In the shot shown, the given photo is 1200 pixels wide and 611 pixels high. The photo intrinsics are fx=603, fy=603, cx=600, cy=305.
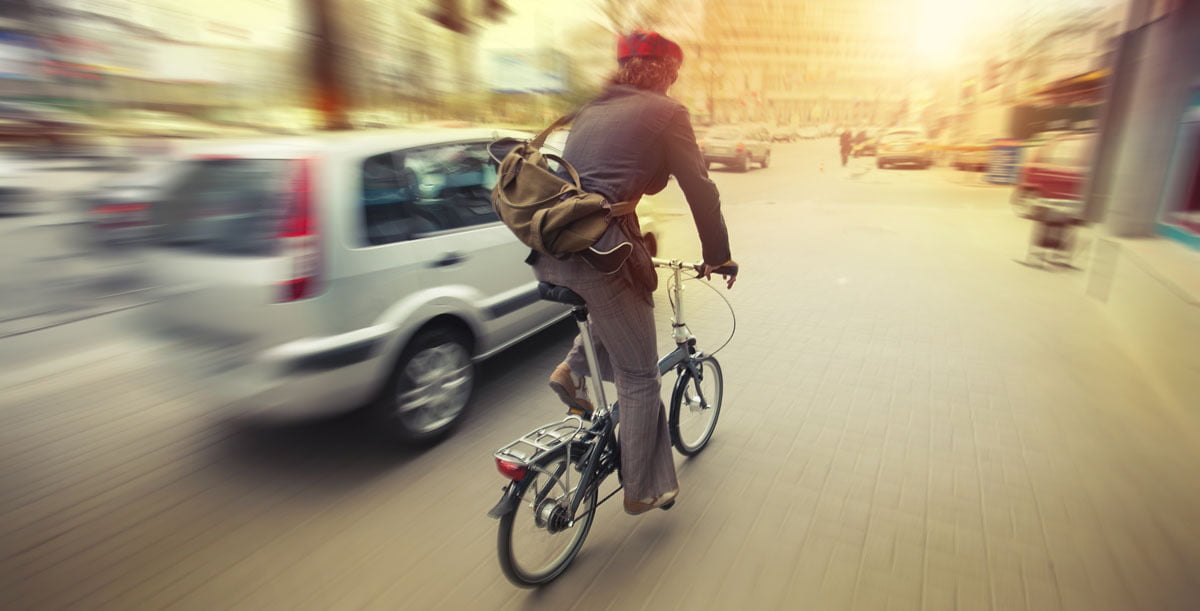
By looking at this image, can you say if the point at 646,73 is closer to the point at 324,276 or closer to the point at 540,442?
the point at 540,442

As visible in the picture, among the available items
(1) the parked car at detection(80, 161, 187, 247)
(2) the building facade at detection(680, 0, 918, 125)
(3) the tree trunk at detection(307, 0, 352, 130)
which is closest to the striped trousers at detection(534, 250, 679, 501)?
(1) the parked car at detection(80, 161, 187, 247)

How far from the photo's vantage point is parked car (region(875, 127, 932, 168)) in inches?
896

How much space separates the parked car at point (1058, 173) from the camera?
7770mm

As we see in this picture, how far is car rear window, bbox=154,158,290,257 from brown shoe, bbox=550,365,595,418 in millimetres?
1413

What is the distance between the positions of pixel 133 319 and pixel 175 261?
0.54 metres

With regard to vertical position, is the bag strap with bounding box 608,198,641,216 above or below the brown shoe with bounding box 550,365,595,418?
above

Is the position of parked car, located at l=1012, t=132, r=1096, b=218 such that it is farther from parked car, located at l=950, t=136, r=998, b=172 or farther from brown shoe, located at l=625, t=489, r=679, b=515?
parked car, located at l=950, t=136, r=998, b=172

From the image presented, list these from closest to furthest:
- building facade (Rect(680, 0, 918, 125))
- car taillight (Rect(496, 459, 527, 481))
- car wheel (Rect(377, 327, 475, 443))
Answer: car taillight (Rect(496, 459, 527, 481))
car wheel (Rect(377, 327, 475, 443))
building facade (Rect(680, 0, 918, 125))

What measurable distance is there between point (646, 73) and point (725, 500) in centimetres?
196

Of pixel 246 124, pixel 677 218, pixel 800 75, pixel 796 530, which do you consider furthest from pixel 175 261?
pixel 800 75

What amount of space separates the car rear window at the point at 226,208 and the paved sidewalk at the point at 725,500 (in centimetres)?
111

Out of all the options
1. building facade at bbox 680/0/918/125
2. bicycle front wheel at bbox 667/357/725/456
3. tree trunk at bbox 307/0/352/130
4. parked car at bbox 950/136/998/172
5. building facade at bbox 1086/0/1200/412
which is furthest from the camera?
building facade at bbox 680/0/918/125

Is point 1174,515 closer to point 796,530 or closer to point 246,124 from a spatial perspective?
point 796,530

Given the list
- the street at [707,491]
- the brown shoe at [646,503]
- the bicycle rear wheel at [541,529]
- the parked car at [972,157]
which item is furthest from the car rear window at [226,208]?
the parked car at [972,157]
